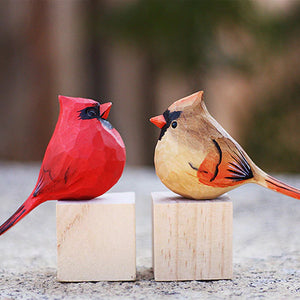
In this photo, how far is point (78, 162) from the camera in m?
1.28

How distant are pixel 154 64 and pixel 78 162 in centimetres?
282

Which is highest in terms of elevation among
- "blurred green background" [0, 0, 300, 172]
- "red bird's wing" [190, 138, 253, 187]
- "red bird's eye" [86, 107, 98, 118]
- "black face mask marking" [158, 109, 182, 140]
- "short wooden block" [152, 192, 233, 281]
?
"blurred green background" [0, 0, 300, 172]

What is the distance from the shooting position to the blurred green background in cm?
386

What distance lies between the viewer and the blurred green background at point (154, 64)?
386 cm

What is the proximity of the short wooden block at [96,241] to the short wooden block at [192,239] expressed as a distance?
84 mm

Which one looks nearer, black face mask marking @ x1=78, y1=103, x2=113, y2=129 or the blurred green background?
black face mask marking @ x1=78, y1=103, x2=113, y2=129

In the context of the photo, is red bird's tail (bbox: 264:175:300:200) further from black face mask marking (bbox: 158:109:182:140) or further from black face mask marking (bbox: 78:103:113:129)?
black face mask marking (bbox: 78:103:113:129)

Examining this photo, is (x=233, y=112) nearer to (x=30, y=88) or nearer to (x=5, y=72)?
(x=30, y=88)

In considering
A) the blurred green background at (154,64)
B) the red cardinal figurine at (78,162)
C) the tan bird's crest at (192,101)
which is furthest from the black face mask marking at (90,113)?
the blurred green background at (154,64)

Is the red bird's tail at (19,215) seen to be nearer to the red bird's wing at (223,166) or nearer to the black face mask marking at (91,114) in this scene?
the black face mask marking at (91,114)

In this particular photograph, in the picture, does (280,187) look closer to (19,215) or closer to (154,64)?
(19,215)

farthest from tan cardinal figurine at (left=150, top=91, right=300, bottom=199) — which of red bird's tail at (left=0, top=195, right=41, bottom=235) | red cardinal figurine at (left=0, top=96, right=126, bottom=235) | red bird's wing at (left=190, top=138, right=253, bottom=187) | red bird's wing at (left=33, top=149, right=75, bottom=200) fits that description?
red bird's tail at (left=0, top=195, right=41, bottom=235)

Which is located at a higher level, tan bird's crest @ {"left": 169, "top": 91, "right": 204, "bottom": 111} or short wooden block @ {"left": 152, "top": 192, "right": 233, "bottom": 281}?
Result: tan bird's crest @ {"left": 169, "top": 91, "right": 204, "bottom": 111}

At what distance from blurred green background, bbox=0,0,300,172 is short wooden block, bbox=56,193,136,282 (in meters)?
2.72
